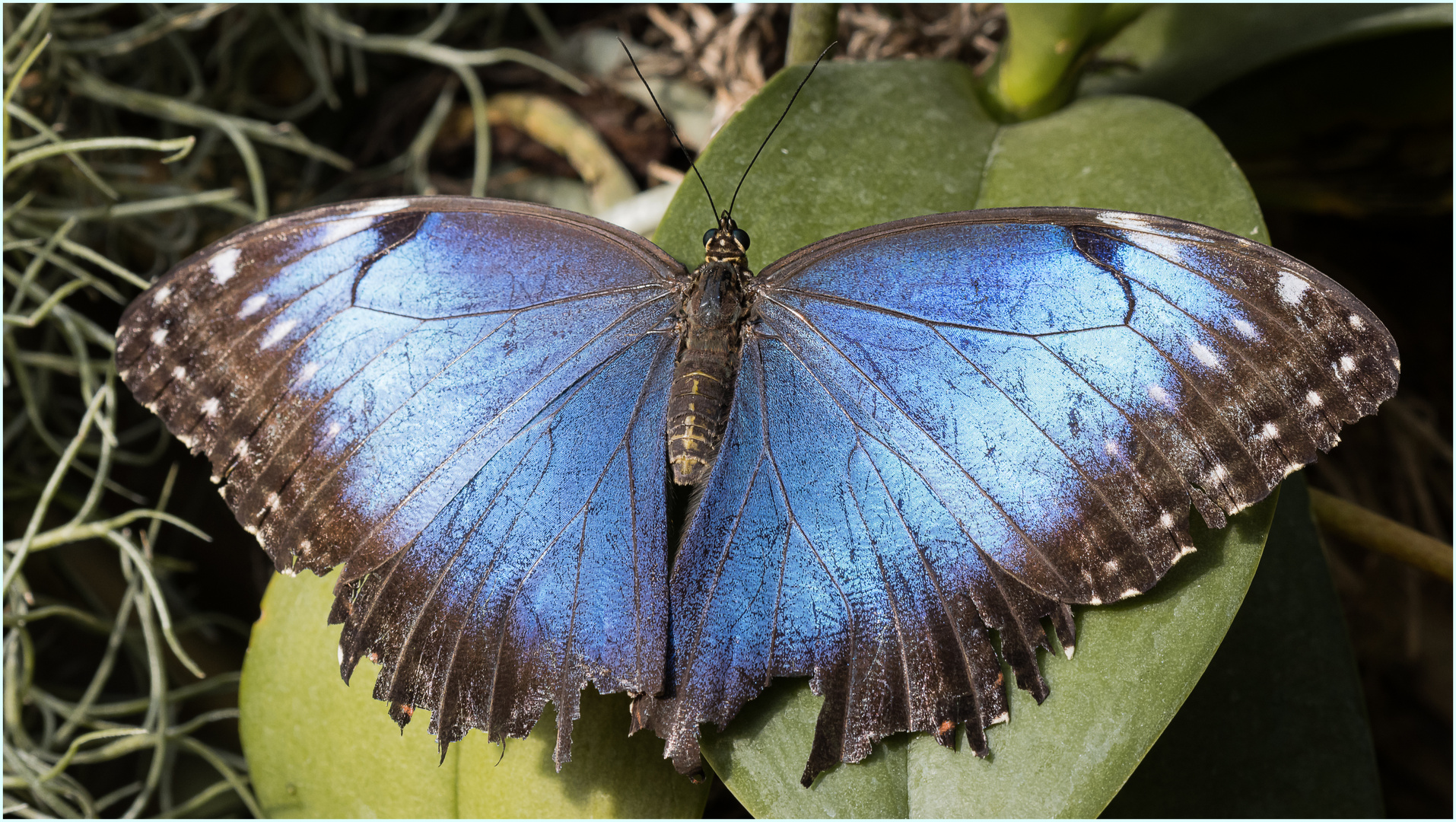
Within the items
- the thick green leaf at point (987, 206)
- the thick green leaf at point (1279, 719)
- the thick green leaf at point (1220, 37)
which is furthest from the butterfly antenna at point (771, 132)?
the thick green leaf at point (1279, 719)

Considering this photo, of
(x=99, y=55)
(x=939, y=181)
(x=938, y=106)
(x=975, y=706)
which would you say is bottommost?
(x=975, y=706)

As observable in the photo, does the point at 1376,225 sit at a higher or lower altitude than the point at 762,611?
higher

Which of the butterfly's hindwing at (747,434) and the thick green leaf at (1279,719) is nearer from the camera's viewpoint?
the butterfly's hindwing at (747,434)

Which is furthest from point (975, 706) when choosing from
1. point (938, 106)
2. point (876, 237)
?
point (938, 106)

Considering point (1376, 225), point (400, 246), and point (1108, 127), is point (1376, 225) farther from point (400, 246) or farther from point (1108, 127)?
point (400, 246)

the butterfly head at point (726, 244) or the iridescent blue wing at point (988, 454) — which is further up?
the butterfly head at point (726, 244)

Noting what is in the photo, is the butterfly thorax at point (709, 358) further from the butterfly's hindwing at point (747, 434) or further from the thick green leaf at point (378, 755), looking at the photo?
the thick green leaf at point (378, 755)

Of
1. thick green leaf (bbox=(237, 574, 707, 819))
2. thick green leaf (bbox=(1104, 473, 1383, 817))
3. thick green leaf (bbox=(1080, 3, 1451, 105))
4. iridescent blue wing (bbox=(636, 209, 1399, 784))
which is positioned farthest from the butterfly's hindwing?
thick green leaf (bbox=(1080, 3, 1451, 105))

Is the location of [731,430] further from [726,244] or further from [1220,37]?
[1220,37]
